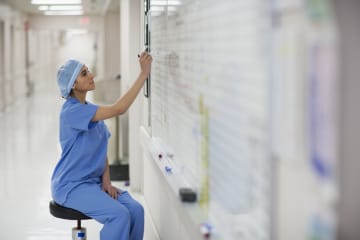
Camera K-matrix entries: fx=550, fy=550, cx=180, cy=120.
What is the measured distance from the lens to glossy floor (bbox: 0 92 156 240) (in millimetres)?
4512

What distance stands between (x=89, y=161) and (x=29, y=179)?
3.29m

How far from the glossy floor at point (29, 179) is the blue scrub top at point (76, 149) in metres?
1.10

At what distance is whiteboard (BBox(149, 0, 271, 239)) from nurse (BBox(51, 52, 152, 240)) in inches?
15.6

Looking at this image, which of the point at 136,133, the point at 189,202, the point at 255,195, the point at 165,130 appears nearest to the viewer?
Result: the point at 255,195

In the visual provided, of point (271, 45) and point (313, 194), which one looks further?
point (271, 45)

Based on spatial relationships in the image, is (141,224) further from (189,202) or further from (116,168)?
(116,168)

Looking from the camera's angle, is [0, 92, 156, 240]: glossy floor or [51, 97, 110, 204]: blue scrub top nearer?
[51, 97, 110, 204]: blue scrub top

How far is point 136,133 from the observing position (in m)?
5.66

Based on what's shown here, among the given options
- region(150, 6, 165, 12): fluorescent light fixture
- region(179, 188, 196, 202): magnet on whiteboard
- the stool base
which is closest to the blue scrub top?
the stool base

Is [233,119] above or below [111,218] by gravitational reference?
above

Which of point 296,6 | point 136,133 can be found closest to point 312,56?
point 296,6

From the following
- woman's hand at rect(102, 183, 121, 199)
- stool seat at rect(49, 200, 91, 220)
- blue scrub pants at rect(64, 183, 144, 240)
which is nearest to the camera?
blue scrub pants at rect(64, 183, 144, 240)

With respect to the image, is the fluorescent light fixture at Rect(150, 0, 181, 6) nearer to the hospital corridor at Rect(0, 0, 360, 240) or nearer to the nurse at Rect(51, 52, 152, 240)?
the hospital corridor at Rect(0, 0, 360, 240)

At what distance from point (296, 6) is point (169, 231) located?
Answer: 2.45 metres
